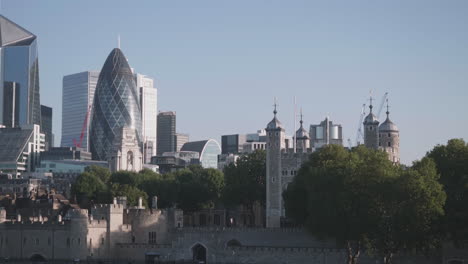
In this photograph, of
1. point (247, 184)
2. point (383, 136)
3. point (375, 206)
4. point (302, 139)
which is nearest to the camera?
point (375, 206)

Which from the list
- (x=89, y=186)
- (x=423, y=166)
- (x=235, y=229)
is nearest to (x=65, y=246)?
(x=235, y=229)

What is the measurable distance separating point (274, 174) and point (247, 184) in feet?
38.9

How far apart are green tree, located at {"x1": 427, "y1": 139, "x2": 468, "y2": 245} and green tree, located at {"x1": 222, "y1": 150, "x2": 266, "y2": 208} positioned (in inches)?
1391

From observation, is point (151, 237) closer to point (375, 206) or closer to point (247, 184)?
point (247, 184)

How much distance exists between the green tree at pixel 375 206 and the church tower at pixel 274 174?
65.4 feet

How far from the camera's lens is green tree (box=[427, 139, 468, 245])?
3371 inches

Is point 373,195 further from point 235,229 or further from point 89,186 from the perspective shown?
point 89,186

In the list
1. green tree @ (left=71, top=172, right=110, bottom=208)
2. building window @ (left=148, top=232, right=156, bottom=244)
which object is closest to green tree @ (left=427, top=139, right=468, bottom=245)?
building window @ (left=148, top=232, right=156, bottom=244)

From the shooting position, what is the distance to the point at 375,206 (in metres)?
87.4

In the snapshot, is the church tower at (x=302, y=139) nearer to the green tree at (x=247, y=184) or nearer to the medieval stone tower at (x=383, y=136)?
the green tree at (x=247, y=184)

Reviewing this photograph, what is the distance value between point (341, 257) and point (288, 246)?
8.33m

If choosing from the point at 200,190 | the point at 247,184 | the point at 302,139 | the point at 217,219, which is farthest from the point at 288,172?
the point at 217,219

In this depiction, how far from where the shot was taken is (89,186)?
148m

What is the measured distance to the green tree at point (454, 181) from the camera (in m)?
85.6
